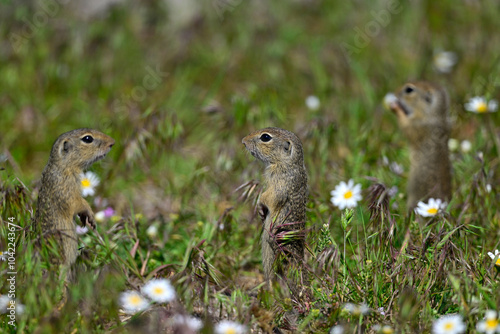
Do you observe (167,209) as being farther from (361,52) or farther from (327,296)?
(361,52)

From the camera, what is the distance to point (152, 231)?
439cm

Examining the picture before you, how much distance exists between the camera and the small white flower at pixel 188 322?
2820mm

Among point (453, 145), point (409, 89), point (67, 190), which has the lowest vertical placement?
point (453, 145)

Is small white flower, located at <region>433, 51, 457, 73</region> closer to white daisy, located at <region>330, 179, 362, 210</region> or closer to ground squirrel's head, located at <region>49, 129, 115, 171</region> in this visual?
white daisy, located at <region>330, 179, 362, 210</region>

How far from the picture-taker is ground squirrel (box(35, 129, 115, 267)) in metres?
3.62

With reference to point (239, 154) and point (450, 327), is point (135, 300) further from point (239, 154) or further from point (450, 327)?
point (239, 154)

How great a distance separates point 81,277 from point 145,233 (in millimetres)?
1352

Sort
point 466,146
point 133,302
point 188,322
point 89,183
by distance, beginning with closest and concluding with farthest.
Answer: point 188,322, point 133,302, point 89,183, point 466,146

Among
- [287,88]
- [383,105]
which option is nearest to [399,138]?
[383,105]

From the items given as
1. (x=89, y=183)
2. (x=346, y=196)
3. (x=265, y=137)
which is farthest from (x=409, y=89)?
(x=89, y=183)

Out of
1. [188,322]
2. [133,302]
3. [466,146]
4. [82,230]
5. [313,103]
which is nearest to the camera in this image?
[188,322]

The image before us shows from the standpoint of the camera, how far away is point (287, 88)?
6883mm

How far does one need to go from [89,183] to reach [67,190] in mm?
910

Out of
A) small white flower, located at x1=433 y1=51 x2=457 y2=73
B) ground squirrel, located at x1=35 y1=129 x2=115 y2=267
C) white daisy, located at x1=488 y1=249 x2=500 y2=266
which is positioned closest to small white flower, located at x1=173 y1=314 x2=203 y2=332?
ground squirrel, located at x1=35 y1=129 x2=115 y2=267
